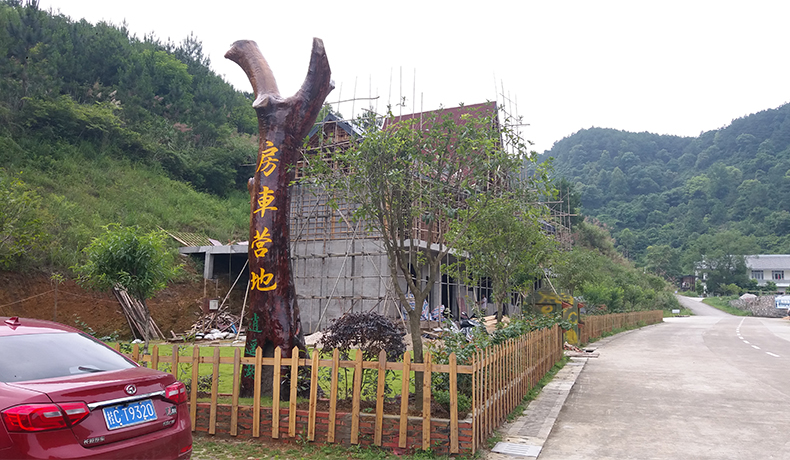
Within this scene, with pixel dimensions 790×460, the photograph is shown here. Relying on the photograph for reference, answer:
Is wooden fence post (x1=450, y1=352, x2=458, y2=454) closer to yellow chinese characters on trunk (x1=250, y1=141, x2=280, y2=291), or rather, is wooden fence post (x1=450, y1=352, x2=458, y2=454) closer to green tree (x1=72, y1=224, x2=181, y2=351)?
yellow chinese characters on trunk (x1=250, y1=141, x2=280, y2=291)

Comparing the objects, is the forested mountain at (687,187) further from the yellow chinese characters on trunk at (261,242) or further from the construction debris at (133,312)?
the yellow chinese characters on trunk at (261,242)

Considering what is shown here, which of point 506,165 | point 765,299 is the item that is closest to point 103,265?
point 506,165

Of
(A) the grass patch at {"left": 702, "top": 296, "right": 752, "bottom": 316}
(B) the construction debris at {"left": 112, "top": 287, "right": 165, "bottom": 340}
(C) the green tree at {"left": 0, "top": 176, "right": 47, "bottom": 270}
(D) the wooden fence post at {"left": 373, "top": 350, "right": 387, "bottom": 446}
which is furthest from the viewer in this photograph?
(A) the grass patch at {"left": 702, "top": 296, "right": 752, "bottom": 316}

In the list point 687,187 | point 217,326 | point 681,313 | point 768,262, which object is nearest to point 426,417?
point 217,326

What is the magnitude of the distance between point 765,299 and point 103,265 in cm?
5672

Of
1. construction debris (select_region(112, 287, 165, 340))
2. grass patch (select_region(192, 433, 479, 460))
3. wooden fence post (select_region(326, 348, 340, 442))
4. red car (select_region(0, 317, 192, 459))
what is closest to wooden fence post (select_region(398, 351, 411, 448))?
grass patch (select_region(192, 433, 479, 460))

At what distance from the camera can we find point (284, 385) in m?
6.84

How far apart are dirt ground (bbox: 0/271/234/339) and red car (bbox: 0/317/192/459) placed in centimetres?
1475

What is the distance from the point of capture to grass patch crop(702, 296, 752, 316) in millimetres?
50938

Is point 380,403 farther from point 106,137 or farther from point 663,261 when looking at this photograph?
point 663,261

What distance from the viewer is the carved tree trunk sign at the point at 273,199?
7.07 m

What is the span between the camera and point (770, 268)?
218ft

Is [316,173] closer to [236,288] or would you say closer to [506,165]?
[506,165]

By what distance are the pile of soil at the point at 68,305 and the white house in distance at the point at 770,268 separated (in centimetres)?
6805
